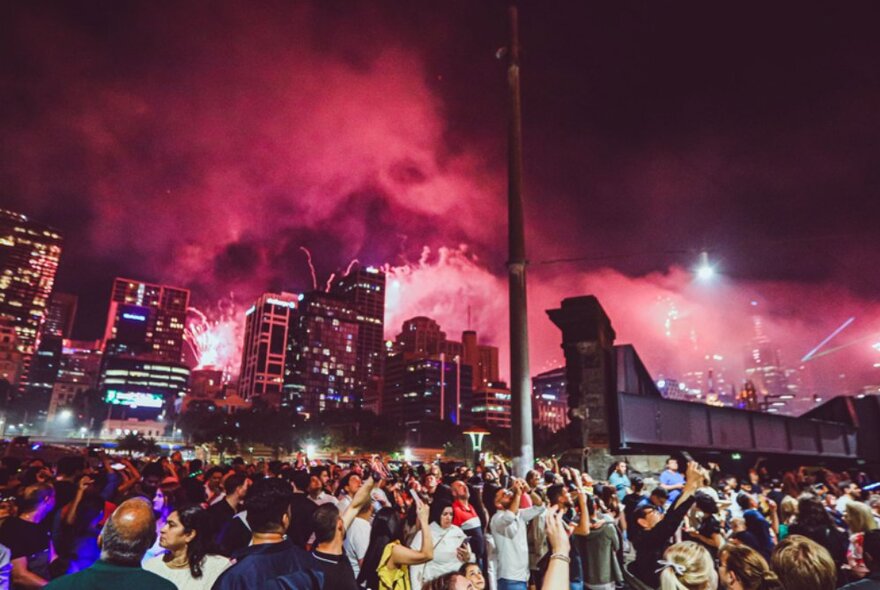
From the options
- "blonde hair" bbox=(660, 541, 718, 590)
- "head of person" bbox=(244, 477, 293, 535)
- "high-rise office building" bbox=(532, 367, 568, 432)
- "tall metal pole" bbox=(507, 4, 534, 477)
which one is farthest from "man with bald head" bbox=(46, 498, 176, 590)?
"high-rise office building" bbox=(532, 367, 568, 432)

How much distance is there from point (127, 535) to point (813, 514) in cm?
784

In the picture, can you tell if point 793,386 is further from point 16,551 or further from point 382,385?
point 16,551

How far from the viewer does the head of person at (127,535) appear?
9.87 ft

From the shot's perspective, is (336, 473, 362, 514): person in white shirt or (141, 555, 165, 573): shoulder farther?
(336, 473, 362, 514): person in white shirt

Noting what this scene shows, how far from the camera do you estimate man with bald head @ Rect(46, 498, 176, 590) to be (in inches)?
110

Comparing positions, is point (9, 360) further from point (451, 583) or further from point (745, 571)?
point (745, 571)

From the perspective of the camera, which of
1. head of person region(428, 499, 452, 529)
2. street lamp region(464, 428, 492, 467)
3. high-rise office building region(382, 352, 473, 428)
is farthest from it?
high-rise office building region(382, 352, 473, 428)

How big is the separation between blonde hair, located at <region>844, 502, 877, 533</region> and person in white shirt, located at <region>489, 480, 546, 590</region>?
3.71 m

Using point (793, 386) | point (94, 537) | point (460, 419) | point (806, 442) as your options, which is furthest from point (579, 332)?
point (793, 386)

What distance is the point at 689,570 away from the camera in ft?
11.9

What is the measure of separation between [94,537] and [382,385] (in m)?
190

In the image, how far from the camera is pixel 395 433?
323ft

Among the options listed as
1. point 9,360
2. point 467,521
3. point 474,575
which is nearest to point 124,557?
point 474,575

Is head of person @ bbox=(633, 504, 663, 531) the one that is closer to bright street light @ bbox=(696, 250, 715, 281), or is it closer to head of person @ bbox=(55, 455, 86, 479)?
head of person @ bbox=(55, 455, 86, 479)
